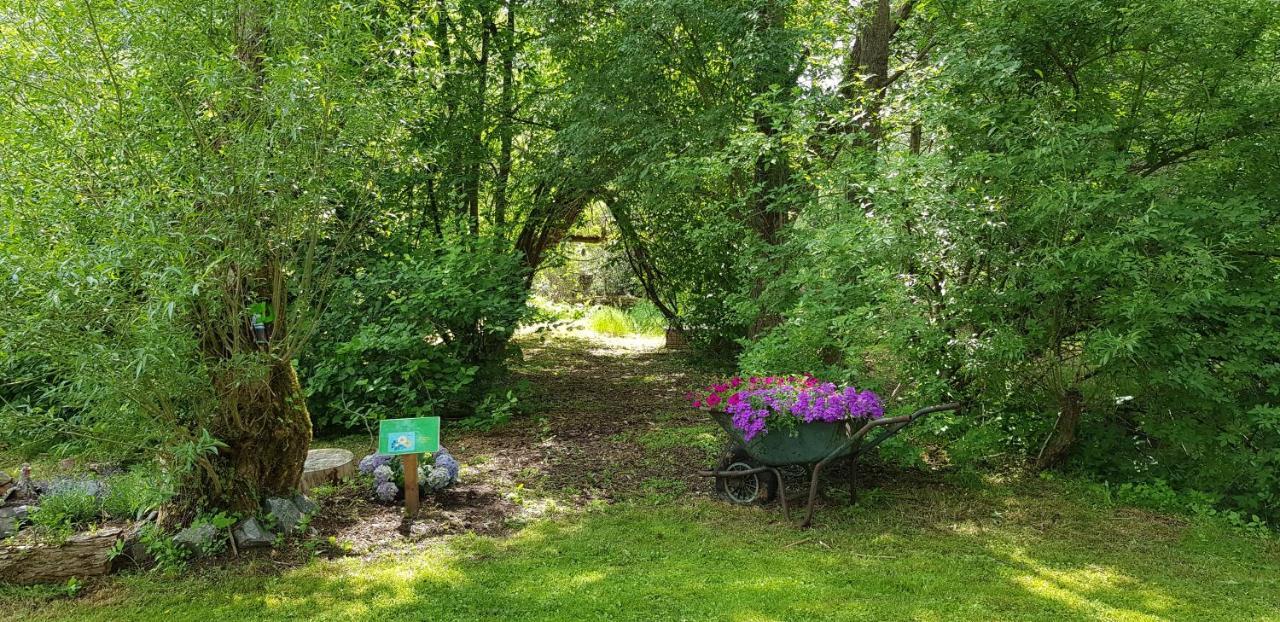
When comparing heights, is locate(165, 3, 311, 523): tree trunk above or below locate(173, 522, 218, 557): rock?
above

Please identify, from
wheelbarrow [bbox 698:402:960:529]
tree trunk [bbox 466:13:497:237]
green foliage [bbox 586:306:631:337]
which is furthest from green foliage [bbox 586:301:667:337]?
wheelbarrow [bbox 698:402:960:529]

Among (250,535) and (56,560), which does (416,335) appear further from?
(56,560)

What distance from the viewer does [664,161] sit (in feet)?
22.0

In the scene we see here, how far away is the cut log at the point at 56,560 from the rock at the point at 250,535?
1.63 feet

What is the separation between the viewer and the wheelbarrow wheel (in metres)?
4.48

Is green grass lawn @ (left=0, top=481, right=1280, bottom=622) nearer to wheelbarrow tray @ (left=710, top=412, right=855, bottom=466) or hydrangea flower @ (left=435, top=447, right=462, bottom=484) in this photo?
wheelbarrow tray @ (left=710, top=412, right=855, bottom=466)

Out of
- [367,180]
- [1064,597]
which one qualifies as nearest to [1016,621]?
[1064,597]

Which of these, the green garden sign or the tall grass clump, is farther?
the tall grass clump

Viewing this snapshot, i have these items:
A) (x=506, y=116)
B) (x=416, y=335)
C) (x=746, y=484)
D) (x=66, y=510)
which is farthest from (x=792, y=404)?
(x=506, y=116)

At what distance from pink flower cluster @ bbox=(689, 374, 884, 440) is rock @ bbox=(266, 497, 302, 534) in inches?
89.2

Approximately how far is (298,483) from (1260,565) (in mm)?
4750

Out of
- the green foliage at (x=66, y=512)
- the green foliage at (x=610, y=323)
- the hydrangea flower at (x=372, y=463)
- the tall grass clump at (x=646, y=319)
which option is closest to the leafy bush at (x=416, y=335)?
the hydrangea flower at (x=372, y=463)

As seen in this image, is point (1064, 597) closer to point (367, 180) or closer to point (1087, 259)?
point (1087, 259)

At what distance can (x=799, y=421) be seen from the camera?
4.10 meters
